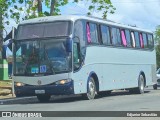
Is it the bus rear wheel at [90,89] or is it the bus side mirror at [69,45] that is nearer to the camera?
the bus side mirror at [69,45]

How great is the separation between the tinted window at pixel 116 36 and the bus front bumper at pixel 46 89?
545cm

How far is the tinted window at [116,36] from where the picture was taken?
2525 centimetres

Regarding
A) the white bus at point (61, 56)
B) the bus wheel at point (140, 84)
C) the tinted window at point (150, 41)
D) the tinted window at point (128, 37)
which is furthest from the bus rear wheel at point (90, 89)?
the tinted window at point (150, 41)

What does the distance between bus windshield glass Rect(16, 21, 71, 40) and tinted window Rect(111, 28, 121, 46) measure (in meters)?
4.68

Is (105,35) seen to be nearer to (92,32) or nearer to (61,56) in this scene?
(92,32)

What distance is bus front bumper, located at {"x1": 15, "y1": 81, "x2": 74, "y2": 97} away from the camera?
20562mm

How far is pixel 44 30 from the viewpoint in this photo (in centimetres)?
2128

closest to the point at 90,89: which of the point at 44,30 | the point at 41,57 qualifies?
the point at 41,57

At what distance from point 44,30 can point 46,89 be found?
2.47 m

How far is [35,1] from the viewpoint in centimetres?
3231

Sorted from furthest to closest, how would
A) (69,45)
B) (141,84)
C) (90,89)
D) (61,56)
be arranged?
(141,84)
(90,89)
(61,56)
(69,45)

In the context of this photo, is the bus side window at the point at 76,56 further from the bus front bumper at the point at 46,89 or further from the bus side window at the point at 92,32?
the bus side window at the point at 92,32

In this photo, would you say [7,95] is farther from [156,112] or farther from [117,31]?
[156,112]

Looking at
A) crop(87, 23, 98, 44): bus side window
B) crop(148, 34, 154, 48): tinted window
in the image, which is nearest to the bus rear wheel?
crop(87, 23, 98, 44): bus side window
